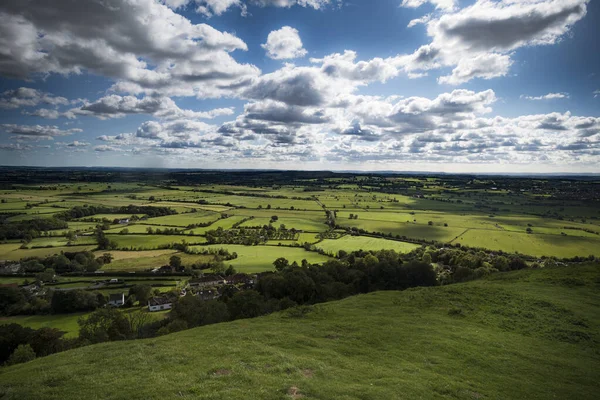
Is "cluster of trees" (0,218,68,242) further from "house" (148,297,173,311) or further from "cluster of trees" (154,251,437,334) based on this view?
"cluster of trees" (154,251,437,334)

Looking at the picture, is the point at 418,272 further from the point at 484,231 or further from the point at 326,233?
the point at 484,231

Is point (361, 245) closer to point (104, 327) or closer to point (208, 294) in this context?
point (208, 294)

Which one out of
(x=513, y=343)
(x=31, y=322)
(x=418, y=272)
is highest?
(x=513, y=343)

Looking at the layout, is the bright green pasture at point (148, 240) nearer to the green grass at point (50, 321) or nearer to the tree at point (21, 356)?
the green grass at point (50, 321)

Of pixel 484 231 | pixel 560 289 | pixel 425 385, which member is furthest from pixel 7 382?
pixel 484 231

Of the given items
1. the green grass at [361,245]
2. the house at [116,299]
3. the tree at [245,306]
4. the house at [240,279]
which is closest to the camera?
the tree at [245,306]

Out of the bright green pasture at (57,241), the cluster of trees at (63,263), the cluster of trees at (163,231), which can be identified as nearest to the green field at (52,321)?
the cluster of trees at (63,263)
